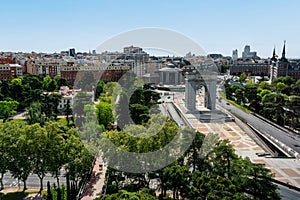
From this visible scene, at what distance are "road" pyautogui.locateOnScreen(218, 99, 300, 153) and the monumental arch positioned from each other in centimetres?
334

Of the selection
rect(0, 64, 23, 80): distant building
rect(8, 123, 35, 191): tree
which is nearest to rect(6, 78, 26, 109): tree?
rect(0, 64, 23, 80): distant building

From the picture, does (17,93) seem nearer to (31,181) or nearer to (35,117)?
(35,117)

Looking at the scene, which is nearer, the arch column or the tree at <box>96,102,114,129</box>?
the tree at <box>96,102,114,129</box>

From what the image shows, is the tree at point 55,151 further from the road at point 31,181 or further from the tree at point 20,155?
the road at point 31,181

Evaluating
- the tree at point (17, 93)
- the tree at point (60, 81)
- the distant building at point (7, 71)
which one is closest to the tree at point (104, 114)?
the tree at point (17, 93)

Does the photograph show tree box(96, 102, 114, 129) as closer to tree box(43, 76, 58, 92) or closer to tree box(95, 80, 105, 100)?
tree box(95, 80, 105, 100)

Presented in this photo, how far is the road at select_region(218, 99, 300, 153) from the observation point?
18062 mm

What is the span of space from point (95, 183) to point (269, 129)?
1497cm

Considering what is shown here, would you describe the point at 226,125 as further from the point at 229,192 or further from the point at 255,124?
the point at 229,192

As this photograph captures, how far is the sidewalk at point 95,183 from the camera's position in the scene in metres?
11.4

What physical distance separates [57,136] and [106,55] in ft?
149

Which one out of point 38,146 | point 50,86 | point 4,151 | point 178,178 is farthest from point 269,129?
point 50,86

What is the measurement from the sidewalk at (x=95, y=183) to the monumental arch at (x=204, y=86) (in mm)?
12398

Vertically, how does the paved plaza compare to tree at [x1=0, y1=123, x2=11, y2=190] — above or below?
below
